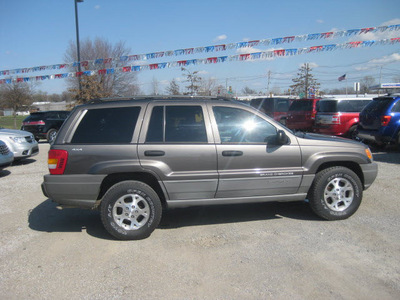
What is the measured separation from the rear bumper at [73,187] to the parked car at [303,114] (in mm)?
11329

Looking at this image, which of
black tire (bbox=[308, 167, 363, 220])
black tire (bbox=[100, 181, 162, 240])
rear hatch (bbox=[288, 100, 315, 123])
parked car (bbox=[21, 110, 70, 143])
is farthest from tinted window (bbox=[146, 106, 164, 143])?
parked car (bbox=[21, 110, 70, 143])

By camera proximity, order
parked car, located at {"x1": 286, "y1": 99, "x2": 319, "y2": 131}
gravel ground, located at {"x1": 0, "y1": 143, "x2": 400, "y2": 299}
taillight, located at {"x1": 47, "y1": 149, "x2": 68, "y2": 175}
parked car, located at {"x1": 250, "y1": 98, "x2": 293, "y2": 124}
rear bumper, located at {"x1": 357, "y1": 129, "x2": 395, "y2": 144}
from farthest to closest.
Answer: parked car, located at {"x1": 250, "y1": 98, "x2": 293, "y2": 124}, parked car, located at {"x1": 286, "y1": 99, "x2": 319, "y2": 131}, rear bumper, located at {"x1": 357, "y1": 129, "x2": 395, "y2": 144}, taillight, located at {"x1": 47, "y1": 149, "x2": 68, "y2": 175}, gravel ground, located at {"x1": 0, "y1": 143, "x2": 400, "y2": 299}

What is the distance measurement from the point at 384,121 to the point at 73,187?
27.5 ft

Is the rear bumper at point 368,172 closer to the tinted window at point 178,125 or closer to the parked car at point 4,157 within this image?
the tinted window at point 178,125

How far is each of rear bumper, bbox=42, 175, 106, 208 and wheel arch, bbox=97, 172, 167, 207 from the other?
0.55ft

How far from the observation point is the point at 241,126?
14.4 ft

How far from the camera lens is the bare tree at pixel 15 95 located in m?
26.1

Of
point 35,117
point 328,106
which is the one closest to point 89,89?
point 35,117

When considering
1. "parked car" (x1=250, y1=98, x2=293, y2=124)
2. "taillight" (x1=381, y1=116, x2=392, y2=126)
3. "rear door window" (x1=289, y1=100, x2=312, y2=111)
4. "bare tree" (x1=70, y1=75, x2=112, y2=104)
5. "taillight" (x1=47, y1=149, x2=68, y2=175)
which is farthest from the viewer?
"bare tree" (x1=70, y1=75, x2=112, y2=104)

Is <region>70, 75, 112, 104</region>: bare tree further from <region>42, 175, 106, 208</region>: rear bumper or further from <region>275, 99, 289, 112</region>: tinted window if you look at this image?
<region>42, 175, 106, 208</region>: rear bumper

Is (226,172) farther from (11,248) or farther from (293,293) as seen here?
(11,248)

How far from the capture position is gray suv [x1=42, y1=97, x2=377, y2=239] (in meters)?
4.03

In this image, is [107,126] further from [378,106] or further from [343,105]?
[343,105]

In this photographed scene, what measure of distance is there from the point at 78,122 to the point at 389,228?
4273mm
